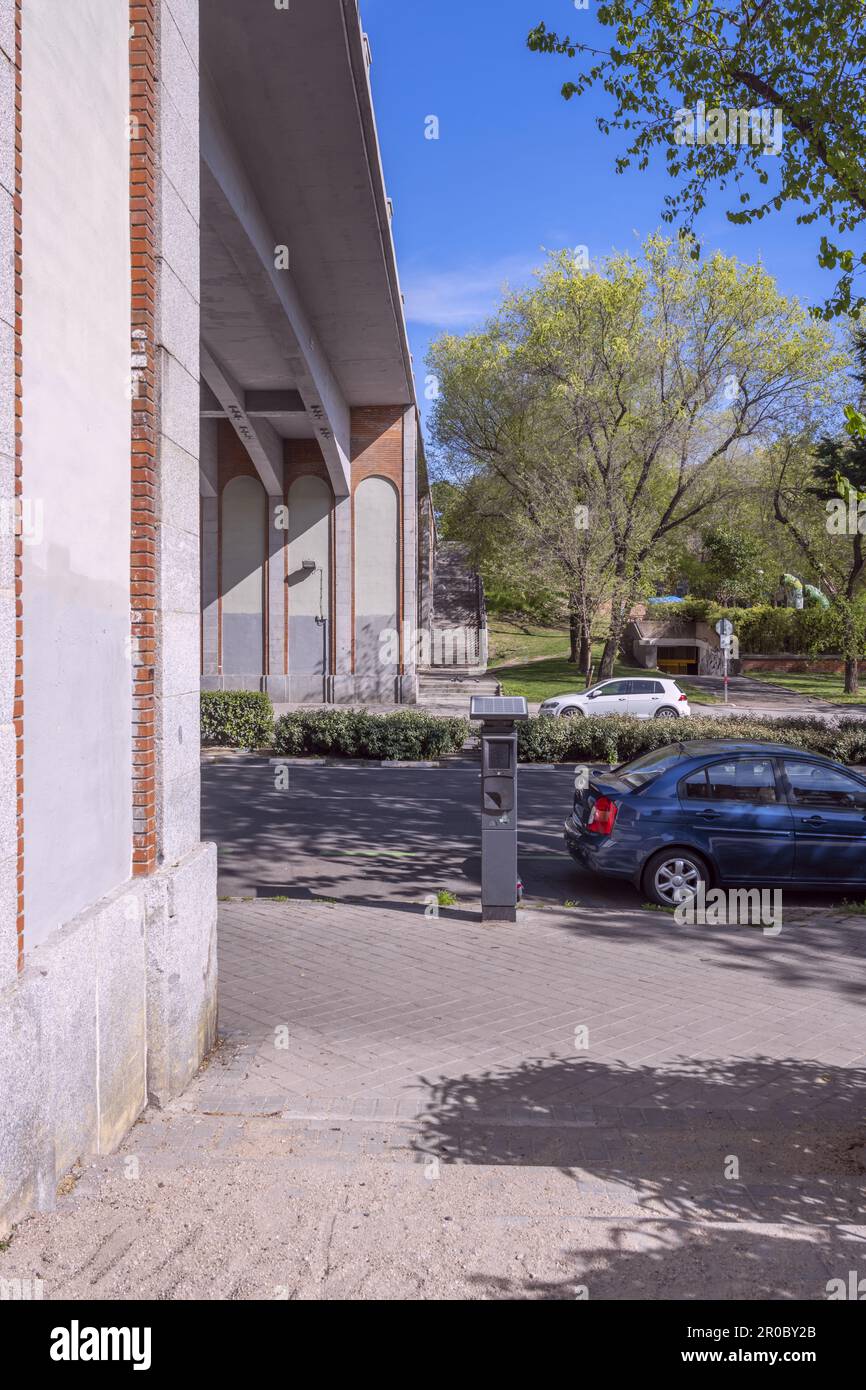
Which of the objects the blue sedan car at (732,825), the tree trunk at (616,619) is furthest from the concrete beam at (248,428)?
the blue sedan car at (732,825)

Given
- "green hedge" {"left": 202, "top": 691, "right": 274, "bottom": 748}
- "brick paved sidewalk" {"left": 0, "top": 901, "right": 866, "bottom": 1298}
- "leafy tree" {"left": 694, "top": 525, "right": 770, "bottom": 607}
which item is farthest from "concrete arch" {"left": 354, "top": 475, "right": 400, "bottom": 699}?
"leafy tree" {"left": 694, "top": 525, "right": 770, "bottom": 607}

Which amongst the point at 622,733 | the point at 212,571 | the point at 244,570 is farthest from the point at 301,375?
the point at 622,733

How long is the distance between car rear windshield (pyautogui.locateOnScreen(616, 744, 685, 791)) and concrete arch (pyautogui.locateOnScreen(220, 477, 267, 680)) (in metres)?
22.4

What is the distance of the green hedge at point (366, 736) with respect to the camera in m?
20.3

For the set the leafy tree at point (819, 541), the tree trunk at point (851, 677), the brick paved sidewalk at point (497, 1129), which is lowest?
the brick paved sidewalk at point (497, 1129)

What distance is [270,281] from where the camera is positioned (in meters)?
17.7

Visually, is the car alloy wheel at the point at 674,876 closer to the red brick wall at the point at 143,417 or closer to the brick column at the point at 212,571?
the red brick wall at the point at 143,417

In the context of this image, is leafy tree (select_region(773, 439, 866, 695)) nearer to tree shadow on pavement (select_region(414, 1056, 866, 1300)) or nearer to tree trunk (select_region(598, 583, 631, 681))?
tree trunk (select_region(598, 583, 631, 681))

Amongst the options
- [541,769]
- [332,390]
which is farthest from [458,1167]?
[332,390]

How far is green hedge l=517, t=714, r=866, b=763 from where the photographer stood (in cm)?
1930

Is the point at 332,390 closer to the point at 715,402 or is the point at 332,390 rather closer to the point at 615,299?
the point at 615,299

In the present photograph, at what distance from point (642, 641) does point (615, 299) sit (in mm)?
18398

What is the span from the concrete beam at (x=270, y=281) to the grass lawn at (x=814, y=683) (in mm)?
18830

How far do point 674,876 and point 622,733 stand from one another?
411 inches
